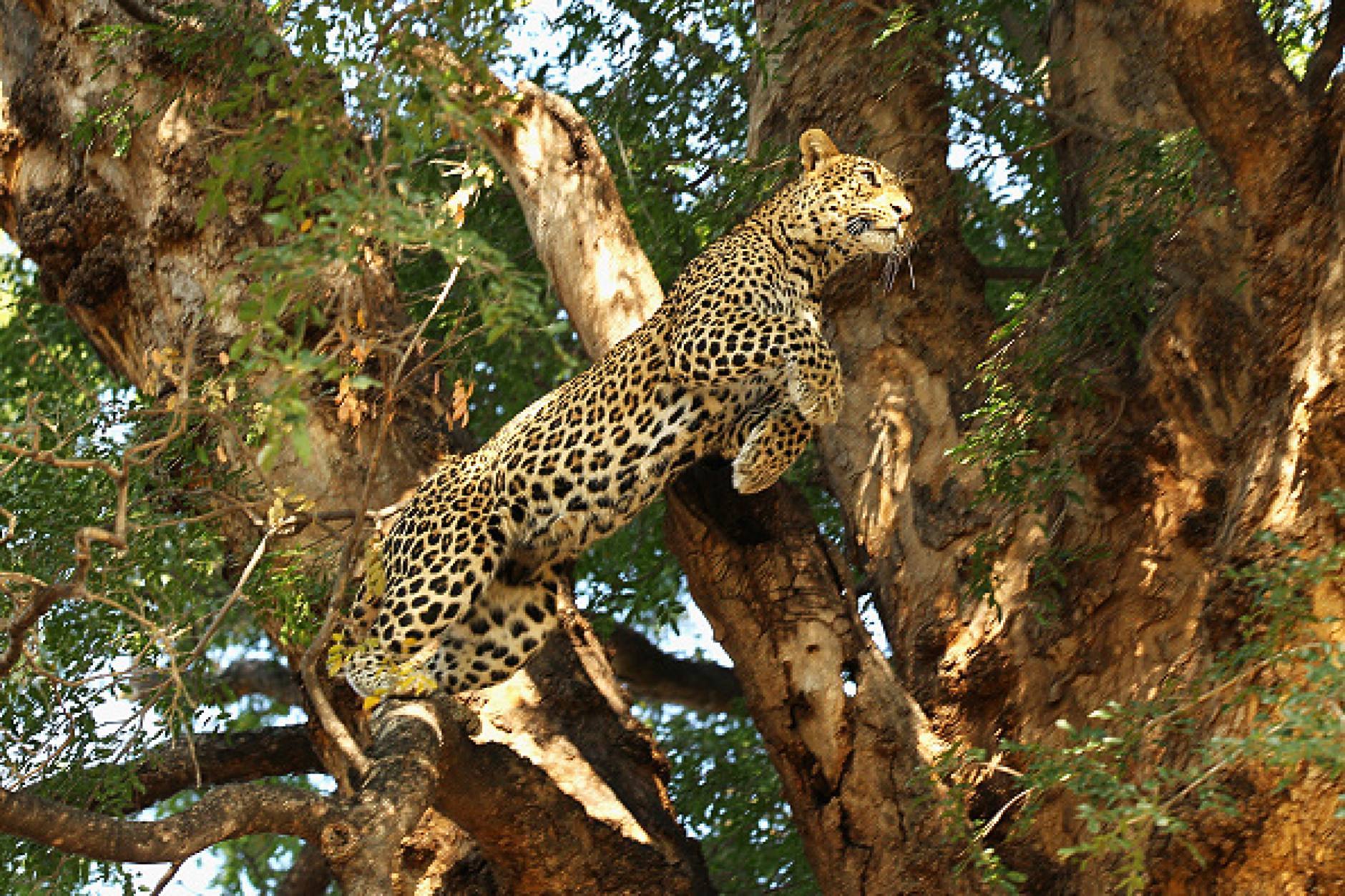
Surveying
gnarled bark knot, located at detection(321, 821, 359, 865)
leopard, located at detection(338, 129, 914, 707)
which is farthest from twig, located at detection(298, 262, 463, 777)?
leopard, located at detection(338, 129, 914, 707)

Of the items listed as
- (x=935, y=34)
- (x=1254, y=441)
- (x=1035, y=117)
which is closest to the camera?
(x=1254, y=441)

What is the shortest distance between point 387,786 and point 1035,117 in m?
6.31

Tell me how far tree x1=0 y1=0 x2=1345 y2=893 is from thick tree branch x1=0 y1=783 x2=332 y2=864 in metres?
0.01

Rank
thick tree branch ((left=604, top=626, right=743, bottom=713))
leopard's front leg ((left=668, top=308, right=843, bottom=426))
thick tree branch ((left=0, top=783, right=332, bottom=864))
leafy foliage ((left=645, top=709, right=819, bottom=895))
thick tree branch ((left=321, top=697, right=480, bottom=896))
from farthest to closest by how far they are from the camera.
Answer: thick tree branch ((left=604, top=626, right=743, bottom=713)) → leafy foliage ((left=645, top=709, right=819, bottom=895)) → leopard's front leg ((left=668, top=308, right=843, bottom=426)) → thick tree branch ((left=321, top=697, right=480, bottom=896)) → thick tree branch ((left=0, top=783, right=332, bottom=864))

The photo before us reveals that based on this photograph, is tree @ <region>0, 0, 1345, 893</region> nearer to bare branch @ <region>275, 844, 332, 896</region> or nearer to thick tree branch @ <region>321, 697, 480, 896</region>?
thick tree branch @ <region>321, 697, 480, 896</region>

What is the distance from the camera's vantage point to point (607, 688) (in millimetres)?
7527

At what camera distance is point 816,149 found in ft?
24.6

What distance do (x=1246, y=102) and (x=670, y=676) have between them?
19.6 feet

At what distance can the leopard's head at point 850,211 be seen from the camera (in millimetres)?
7164

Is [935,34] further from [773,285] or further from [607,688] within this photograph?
[607,688]

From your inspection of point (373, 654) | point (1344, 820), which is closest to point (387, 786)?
point (373, 654)

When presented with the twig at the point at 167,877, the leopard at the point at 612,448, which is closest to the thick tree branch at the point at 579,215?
the leopard at the point at 612,448

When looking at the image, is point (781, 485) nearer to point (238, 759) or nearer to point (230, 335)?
point (230, 335)

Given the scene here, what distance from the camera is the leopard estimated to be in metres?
6.45
